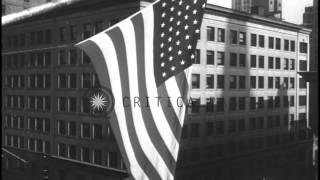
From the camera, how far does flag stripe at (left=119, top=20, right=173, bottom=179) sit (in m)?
8.65

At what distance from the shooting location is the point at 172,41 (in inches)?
360

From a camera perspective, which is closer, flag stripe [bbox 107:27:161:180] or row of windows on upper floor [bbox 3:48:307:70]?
flag stripe [bbox 107:27:161:180]

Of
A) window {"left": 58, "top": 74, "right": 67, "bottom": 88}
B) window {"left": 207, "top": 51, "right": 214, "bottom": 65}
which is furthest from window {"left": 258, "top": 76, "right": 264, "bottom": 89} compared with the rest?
window {"left": 58, "top": 74, "right": 67, "bottom": 88}

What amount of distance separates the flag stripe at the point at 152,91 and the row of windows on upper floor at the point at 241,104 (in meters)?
32.4

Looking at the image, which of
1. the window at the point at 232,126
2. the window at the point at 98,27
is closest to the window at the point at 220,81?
the window at the point at 232,126

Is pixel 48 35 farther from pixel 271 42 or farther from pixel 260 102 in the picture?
pixel 271 42

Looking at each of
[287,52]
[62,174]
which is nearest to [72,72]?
[62,174]

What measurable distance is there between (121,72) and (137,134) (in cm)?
143

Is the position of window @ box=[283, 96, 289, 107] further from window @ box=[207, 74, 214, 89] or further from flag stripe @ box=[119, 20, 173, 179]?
flag stripe @ box=[119, 20, 173, 179]

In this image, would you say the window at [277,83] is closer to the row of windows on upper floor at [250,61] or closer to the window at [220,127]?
the row of windows on upper floor at [250,61]

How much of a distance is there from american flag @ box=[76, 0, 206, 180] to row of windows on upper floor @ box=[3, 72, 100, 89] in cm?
3239

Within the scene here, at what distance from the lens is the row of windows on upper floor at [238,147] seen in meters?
45.2

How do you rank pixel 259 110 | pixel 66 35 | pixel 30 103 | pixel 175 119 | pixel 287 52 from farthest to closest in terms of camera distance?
1. pixel 287 52
2. pixel 259 110
3. pixel 30 103
4. pixel 66 35
5. pixel 175 119

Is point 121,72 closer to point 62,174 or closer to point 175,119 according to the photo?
point 175,119
